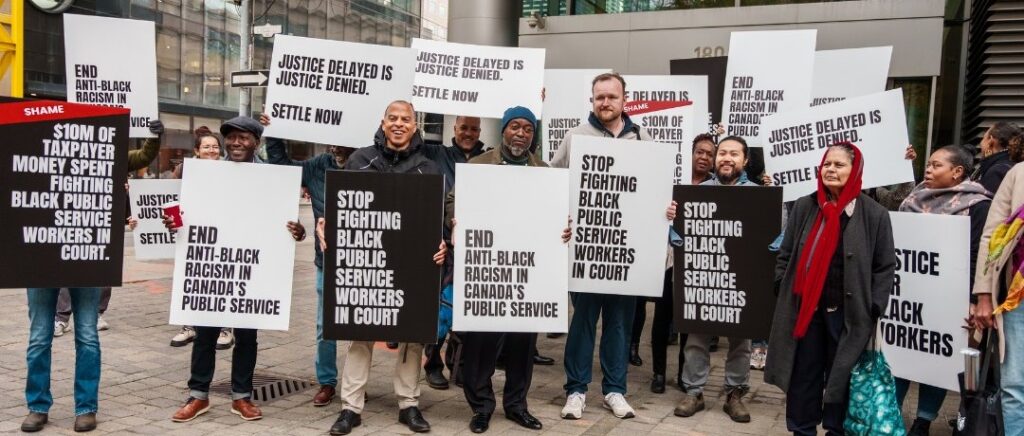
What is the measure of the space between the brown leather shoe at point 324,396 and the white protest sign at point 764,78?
4683 mm

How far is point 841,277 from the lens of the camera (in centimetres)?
453

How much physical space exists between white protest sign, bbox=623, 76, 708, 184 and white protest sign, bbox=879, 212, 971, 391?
1965 millimetres

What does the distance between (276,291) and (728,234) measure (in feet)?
10.3

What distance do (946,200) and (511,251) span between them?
2891mm

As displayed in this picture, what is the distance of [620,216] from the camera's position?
5402mm

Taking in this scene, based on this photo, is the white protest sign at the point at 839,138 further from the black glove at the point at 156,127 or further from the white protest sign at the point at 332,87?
the black glove at the point at 156,127

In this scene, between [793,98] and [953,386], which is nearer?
[953,386]

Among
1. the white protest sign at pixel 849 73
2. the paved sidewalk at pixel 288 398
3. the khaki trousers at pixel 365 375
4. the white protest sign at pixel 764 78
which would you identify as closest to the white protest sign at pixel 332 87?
the khaki trousers at pixel 365 375

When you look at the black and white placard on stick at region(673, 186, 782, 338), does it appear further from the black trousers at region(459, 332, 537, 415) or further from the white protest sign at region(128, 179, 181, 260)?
the white protest sign at region(128, 179, 181, 260)

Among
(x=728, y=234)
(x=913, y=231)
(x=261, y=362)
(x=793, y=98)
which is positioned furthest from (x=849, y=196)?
(x=261, y=362)

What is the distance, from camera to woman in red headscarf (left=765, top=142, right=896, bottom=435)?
4453 millimetres

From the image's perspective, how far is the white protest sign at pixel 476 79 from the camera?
7.36 metres

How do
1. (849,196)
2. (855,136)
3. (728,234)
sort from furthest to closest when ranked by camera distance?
(855,136) → (728,234) → (849,196)

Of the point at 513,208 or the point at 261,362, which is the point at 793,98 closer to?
the point at 513,208
